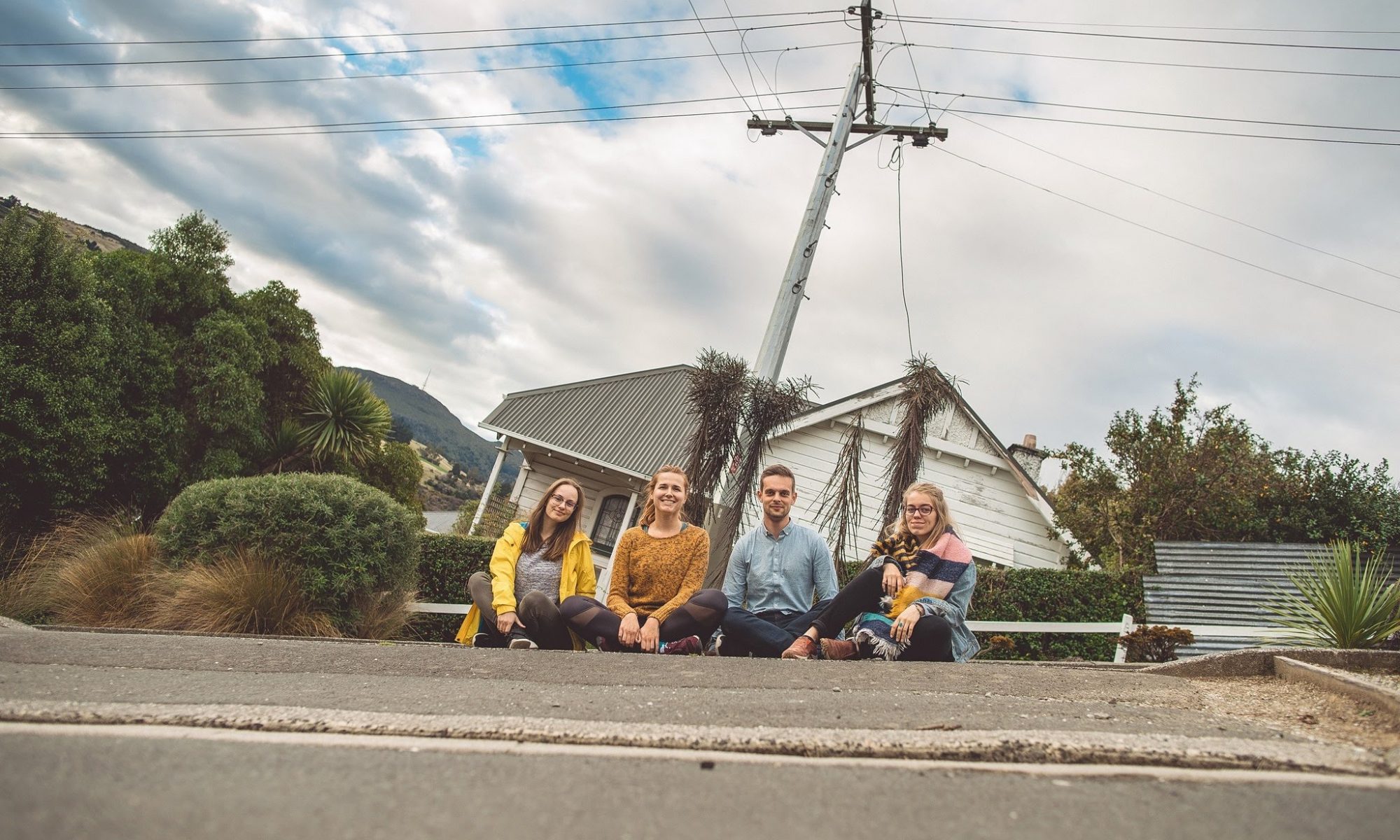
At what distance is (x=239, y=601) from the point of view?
798 cm

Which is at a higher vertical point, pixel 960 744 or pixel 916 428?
pixel 916 428

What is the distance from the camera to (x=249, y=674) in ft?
14.0

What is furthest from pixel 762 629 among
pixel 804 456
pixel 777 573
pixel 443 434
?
pixel 443 434

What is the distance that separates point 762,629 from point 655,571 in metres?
0.84

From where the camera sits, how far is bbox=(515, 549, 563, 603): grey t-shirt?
6215 mm

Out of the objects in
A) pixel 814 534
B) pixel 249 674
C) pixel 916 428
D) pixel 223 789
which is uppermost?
pixel 916 428

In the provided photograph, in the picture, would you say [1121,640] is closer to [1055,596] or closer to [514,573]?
[1055,596]

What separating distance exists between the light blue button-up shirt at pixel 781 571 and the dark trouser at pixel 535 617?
1214 millimetres

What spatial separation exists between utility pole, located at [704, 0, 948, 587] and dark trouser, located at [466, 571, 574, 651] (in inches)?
147

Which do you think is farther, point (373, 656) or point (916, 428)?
point (916, 428)

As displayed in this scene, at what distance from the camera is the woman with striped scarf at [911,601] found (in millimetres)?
5648

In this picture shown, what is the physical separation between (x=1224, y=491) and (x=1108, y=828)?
16.6 m

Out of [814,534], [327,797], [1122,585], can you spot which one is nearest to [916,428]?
[814,534]

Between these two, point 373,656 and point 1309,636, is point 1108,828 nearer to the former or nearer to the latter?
point 373,656
